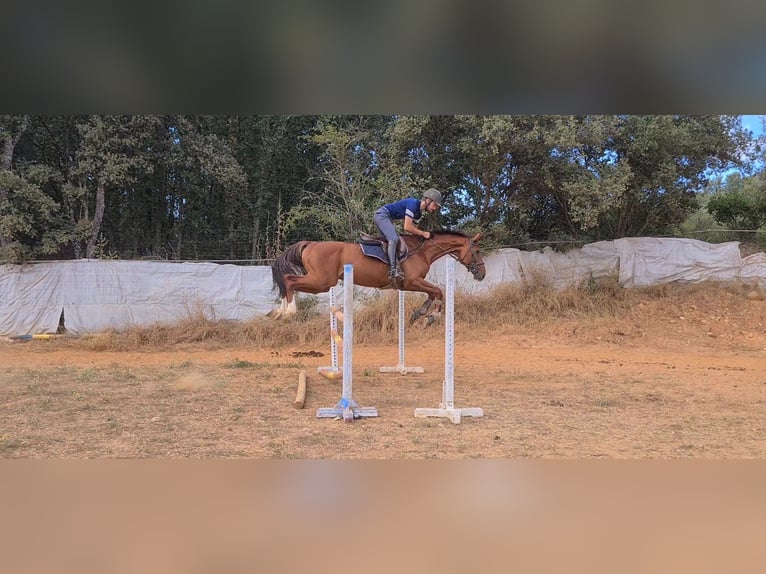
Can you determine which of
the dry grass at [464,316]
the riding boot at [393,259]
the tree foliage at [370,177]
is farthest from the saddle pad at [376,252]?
the tree foliage at [370,177]

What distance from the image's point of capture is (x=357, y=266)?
6.55m

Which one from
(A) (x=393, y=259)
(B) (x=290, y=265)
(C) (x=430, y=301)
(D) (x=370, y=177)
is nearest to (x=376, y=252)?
(A) (x=393, y=259)

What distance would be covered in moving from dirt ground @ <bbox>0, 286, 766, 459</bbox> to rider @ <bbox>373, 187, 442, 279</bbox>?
1.77 meters

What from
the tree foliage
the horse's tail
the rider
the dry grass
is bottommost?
the dry grass

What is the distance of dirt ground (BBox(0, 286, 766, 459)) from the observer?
4.04 m

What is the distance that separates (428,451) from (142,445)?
7.39ft

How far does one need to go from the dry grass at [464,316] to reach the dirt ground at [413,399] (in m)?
0.42

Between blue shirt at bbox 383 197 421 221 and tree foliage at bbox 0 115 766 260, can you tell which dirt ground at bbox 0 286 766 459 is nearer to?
blue shirt at bbox 383 197 421 221

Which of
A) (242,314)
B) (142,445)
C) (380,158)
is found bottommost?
(142,445)

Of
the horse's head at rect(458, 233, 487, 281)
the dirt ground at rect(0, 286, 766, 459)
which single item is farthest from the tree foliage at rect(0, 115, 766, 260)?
the horse's head at rect(458, 233, 487, 281)

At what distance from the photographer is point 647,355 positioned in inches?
394

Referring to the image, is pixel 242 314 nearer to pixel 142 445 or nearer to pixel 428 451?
pixel 142 445

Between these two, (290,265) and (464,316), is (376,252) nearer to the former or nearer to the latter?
(290,265)
